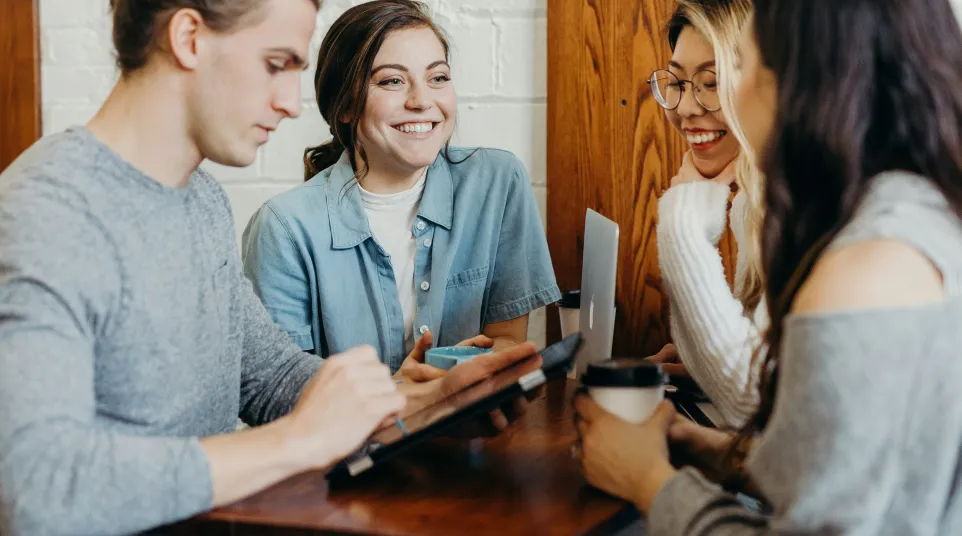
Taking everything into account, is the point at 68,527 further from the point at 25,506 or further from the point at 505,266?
the point at 505,266

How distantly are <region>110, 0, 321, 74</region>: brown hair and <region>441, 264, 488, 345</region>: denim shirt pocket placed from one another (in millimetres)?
823

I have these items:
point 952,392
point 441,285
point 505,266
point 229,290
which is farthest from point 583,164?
point 952,392

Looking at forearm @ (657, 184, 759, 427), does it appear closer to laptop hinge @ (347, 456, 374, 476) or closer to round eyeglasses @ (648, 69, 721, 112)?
round eyeglasses @ (648, 69, 721, 112)

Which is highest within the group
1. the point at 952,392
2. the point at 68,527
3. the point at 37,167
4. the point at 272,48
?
the point at 272,48

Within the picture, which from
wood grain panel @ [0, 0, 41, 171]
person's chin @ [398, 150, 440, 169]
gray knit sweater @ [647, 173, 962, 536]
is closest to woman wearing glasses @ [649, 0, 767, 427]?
person's chin @ [398, 150, 440, 169]

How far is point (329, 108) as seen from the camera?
1753 millimetres

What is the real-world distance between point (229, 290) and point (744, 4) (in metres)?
0.86

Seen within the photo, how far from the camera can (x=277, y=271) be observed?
65.9 inches

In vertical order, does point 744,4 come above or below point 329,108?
above

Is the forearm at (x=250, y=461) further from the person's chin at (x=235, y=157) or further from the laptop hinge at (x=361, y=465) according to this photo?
the person's chin at (x=235, y=157)

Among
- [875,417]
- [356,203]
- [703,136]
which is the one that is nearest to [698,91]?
[703,136]

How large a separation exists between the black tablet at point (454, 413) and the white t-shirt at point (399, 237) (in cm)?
71

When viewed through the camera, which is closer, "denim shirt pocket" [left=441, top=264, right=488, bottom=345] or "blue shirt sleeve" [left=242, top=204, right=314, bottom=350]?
"blue shirt sleeve" [left=242, top=204, right=314, bottom=350]

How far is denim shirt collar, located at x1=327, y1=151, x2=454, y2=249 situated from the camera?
1.70m
